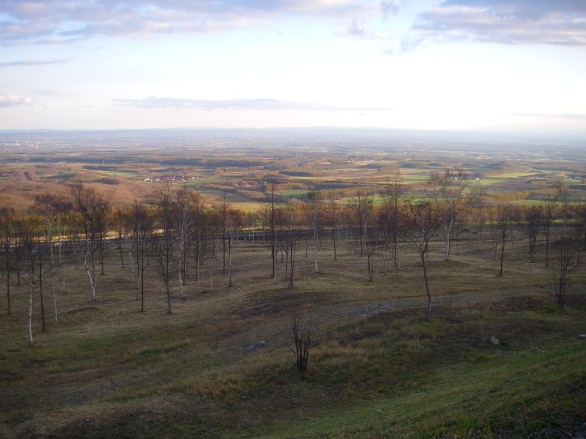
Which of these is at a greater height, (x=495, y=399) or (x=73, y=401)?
(x=495, y=399)

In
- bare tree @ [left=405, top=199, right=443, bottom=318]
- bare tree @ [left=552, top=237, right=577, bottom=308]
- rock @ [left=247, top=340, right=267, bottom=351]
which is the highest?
bare tree @ [left=405, top=199, right=443, bottom=318]

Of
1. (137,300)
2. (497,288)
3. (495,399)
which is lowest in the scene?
(137,300)

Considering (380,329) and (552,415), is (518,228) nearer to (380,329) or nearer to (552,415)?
(380,329)

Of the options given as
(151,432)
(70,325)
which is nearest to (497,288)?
(151,432)

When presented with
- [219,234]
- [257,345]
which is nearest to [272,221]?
[219,234]

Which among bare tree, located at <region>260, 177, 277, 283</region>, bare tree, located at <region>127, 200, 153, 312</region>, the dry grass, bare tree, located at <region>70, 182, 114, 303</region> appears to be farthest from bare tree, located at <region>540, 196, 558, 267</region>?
bare tree, located at <region>70, 182, 114, 303</region>

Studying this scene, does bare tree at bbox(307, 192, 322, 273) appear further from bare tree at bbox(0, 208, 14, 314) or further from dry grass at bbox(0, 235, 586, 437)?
bare tree at bbox(0, 208, 14, 314)

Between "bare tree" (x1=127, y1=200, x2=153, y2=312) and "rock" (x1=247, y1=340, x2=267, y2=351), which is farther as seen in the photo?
"bare tree" (x1=127, y1=200, x2=153, y2=312)

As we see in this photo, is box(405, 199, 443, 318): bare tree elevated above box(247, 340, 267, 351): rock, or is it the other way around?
box(405, 199, 443, 318): bare tree

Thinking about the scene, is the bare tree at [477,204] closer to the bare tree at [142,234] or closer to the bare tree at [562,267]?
the bare tree at [562,267]
